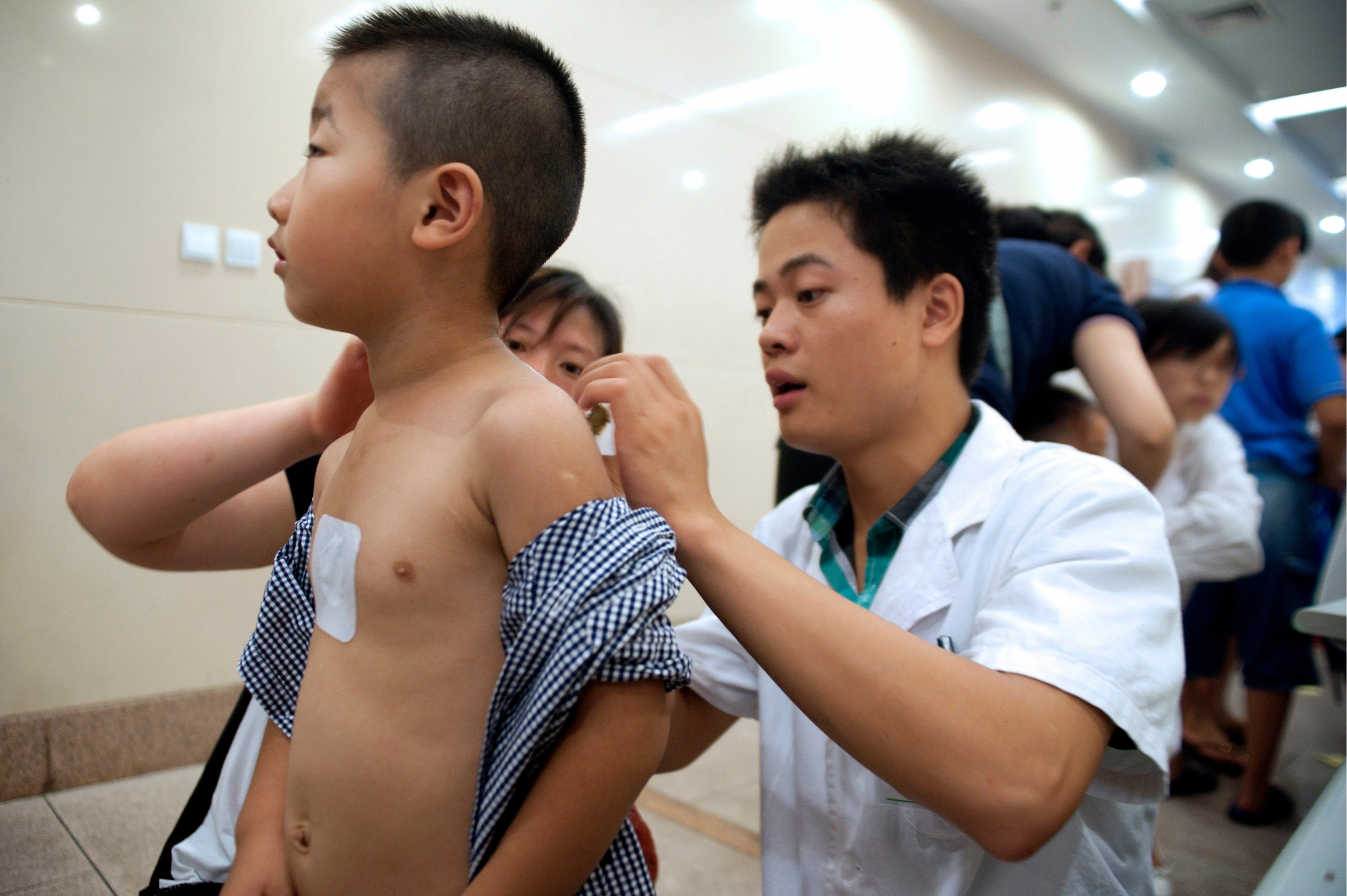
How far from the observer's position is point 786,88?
356 centimetres

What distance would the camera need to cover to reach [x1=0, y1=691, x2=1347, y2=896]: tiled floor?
1005 millimetres

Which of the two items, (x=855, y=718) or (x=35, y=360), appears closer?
(x=855, y=718)

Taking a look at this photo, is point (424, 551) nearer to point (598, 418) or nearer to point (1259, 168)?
point (598, 418)

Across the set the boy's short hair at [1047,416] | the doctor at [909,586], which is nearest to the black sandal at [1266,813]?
the boy's short hair at [1047,416]

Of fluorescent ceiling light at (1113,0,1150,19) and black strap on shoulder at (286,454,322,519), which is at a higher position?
fluorescent ceiling light at (1113,0,1150,19)

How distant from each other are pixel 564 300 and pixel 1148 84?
16.0 feet

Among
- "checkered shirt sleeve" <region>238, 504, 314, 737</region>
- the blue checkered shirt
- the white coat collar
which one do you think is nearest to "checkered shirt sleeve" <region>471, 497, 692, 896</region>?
the blue checkered shirt

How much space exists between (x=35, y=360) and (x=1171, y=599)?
78.8 inches

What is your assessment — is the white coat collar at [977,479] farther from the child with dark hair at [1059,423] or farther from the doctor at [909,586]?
the child with dark hair at [1059,423]

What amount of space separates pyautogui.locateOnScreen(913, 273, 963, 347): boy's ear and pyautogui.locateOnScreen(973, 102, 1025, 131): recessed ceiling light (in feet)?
13.3

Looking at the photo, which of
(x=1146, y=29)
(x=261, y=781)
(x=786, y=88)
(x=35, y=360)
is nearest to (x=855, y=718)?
(x=261, y=781)

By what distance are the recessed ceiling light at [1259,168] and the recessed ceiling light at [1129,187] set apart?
924mm

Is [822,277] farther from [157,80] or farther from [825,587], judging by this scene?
[157,80]

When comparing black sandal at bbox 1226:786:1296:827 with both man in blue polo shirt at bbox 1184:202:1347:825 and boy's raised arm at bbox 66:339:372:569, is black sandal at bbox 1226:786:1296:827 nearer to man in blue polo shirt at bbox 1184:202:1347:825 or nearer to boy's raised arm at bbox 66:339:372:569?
man in blue polo shirt at bbox 1184:202:1347:825
